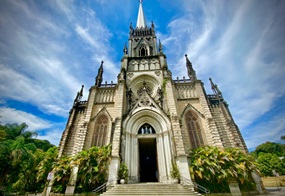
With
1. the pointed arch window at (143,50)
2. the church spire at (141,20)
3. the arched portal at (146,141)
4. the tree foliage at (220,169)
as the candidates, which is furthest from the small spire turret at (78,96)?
the church spire at (141,20)

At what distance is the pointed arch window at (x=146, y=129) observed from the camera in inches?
578

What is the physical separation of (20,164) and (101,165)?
8664 mm

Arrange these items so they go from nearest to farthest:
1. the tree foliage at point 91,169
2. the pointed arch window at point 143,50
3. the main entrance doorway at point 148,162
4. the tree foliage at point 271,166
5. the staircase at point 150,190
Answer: the staircase at point 150,190 < the tree foliage at point 91,169 < the main entrance doorway at point 148,162 < the pointed arch window at point 143,50 < the tree foliage at point 271,166

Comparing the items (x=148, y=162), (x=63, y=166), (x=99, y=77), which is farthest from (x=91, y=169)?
(x=99, y=77)

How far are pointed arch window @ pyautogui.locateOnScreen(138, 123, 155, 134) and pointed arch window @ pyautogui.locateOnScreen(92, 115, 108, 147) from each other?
4362 millimetres

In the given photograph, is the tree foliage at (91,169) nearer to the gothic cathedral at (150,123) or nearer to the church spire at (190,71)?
the gothic cathedral at (150,123)

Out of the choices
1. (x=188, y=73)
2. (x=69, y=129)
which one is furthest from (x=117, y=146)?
(x=188, y=73)

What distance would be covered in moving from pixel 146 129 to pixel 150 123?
822mm

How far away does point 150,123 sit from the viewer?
1481cm

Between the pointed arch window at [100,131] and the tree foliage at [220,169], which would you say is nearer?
the tree foliage at [220,169]

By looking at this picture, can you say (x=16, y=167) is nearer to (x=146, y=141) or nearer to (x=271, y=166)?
(x=146, y=141)

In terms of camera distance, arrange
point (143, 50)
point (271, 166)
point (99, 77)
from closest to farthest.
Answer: point (99, 77), point (143, 50), point (271, 166)

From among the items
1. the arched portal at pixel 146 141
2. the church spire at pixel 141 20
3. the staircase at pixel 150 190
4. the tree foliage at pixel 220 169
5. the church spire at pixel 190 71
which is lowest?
the staircase at pixel 150 190

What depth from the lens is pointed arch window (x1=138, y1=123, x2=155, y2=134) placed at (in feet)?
48.2
